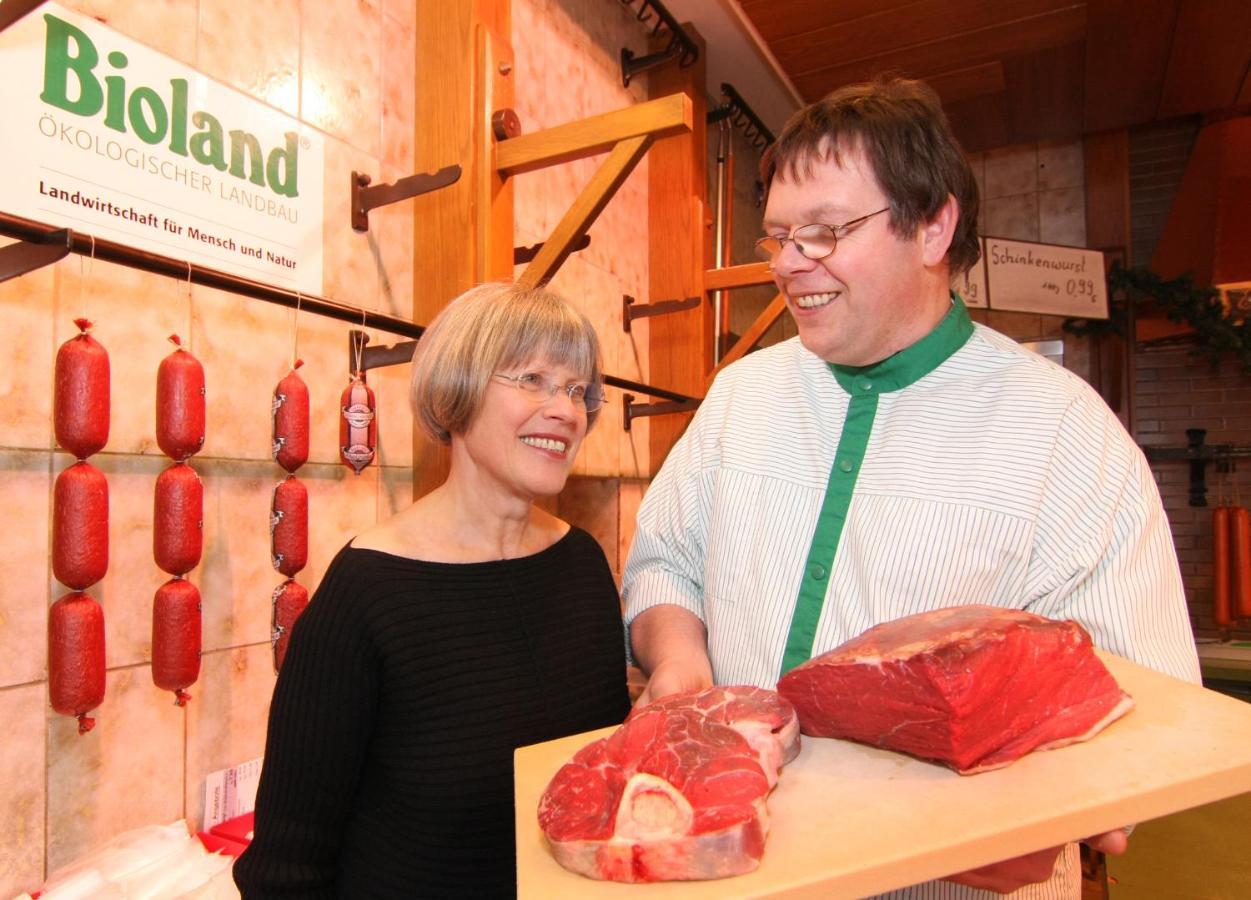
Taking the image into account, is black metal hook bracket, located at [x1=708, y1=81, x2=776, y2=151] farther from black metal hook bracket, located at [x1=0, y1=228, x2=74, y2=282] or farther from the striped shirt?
black metal hook bracket, located at [x1=0, y1=228, x2=74, y2=282]

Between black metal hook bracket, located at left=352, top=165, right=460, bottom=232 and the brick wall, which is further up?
black metal hook bracket, located at left=352, top=165, right=460, bottom=232

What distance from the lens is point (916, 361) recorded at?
1.40 m

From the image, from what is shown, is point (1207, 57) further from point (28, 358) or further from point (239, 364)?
point (28, 358)

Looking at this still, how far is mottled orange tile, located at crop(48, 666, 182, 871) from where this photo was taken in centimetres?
153

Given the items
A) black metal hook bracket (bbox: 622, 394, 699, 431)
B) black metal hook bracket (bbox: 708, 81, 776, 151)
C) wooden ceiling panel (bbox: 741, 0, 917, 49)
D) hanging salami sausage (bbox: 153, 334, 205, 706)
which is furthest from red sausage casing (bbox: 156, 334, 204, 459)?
black metal hook bracket (bbox: 708, 81, 776, 151)

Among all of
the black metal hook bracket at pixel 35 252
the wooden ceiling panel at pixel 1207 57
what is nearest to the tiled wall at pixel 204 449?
the black metal hook bracket at pixel 35 252

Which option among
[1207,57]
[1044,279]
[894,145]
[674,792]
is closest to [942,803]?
[674,792]

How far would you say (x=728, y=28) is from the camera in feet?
13.1

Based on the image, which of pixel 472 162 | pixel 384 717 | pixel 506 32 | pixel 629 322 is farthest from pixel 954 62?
pixel 384 717

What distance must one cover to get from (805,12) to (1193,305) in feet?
9.94

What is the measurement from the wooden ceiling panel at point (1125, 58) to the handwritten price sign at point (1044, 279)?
0.98 metres

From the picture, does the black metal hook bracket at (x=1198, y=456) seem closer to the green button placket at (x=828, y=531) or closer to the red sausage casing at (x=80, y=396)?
the green button placket at (x=828, y=531)

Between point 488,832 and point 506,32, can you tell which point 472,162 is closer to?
point 506,32

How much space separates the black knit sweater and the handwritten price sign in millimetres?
3982
